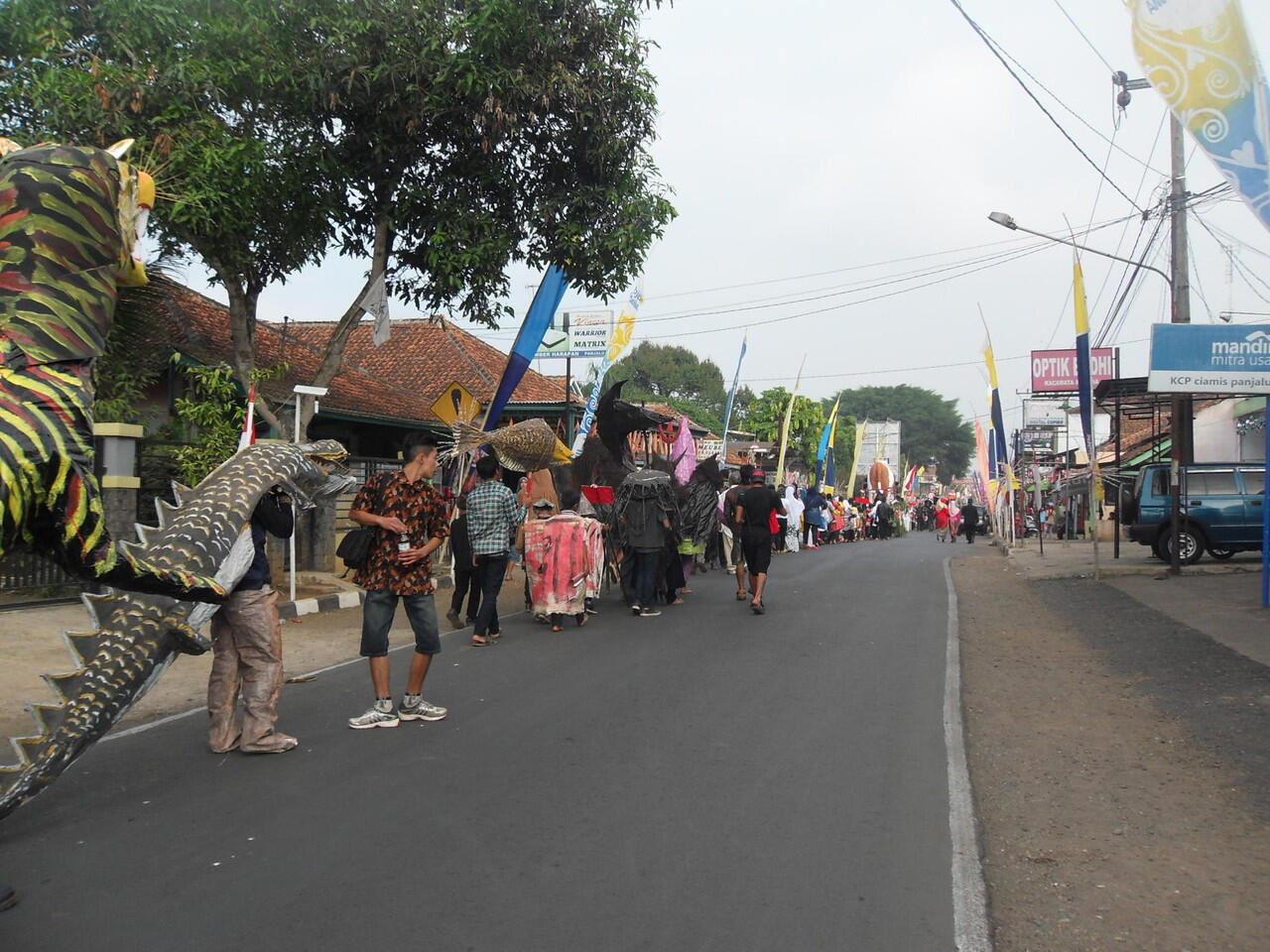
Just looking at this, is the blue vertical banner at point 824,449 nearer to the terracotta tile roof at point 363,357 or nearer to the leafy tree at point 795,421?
the leafy tree at point 795,421

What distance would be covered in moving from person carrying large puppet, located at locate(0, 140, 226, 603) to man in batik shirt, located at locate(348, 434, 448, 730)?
3055 millimetres

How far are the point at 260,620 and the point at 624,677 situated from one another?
3.30m

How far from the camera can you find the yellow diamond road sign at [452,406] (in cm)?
1391

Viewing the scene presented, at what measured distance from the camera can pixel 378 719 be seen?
6.61 meters

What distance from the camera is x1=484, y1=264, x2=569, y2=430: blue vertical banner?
14992 mm

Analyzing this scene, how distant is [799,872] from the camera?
4250 mm

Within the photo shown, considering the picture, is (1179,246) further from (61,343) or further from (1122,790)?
(61,343)

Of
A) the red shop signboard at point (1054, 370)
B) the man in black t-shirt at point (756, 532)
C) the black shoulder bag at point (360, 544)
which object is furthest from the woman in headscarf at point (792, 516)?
the black shoulder bag at point (360, 544)

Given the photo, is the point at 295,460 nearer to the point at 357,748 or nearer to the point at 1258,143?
the point at 357,748

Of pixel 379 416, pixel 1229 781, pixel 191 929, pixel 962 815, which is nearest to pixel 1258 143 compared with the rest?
→ pixel 1229 781

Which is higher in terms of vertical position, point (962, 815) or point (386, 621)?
point (386, 621)

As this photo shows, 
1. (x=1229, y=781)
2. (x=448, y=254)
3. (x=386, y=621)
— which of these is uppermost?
(x=448, y=254)

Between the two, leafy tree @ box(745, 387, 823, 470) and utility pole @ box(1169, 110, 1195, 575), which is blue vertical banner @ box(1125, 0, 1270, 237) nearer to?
utility pole @ box(1169, 110, 1195, 575)

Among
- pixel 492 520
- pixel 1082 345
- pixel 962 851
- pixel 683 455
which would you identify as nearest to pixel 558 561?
pixel 492 520
